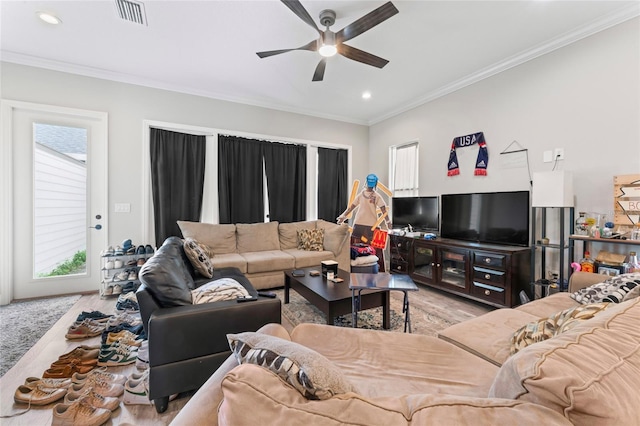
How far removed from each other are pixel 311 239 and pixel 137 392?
9.28 ft

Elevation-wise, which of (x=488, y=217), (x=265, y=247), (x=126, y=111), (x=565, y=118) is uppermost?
(x=126, y=111)

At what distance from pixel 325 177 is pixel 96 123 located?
3.48 meters

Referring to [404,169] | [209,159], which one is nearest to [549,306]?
[404,169]

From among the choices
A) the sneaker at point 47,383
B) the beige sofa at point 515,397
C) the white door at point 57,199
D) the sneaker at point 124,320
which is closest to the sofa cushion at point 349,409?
the beige sofa at point 515,397

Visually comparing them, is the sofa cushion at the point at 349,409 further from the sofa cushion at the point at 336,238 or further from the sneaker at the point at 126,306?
the sofa cushion at the point at 336,238

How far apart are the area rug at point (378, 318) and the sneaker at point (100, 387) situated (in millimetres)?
1373

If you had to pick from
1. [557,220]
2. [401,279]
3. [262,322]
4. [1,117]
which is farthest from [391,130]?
[1,117]

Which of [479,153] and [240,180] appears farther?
[240,180]

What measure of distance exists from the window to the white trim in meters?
0.86

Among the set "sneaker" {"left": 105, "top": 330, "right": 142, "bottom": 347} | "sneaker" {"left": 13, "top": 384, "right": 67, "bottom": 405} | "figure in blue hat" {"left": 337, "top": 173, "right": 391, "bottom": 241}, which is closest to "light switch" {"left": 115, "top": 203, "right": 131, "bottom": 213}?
"sneaker" {"left": 105, "top": 330, "right": 142, "bottom": 347}

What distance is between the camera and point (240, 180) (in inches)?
172

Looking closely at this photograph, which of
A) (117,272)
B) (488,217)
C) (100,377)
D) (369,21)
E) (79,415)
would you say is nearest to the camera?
(79,415)

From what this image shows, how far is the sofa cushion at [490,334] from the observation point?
1.34 metres

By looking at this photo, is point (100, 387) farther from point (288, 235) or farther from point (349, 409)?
point (288, 235)
